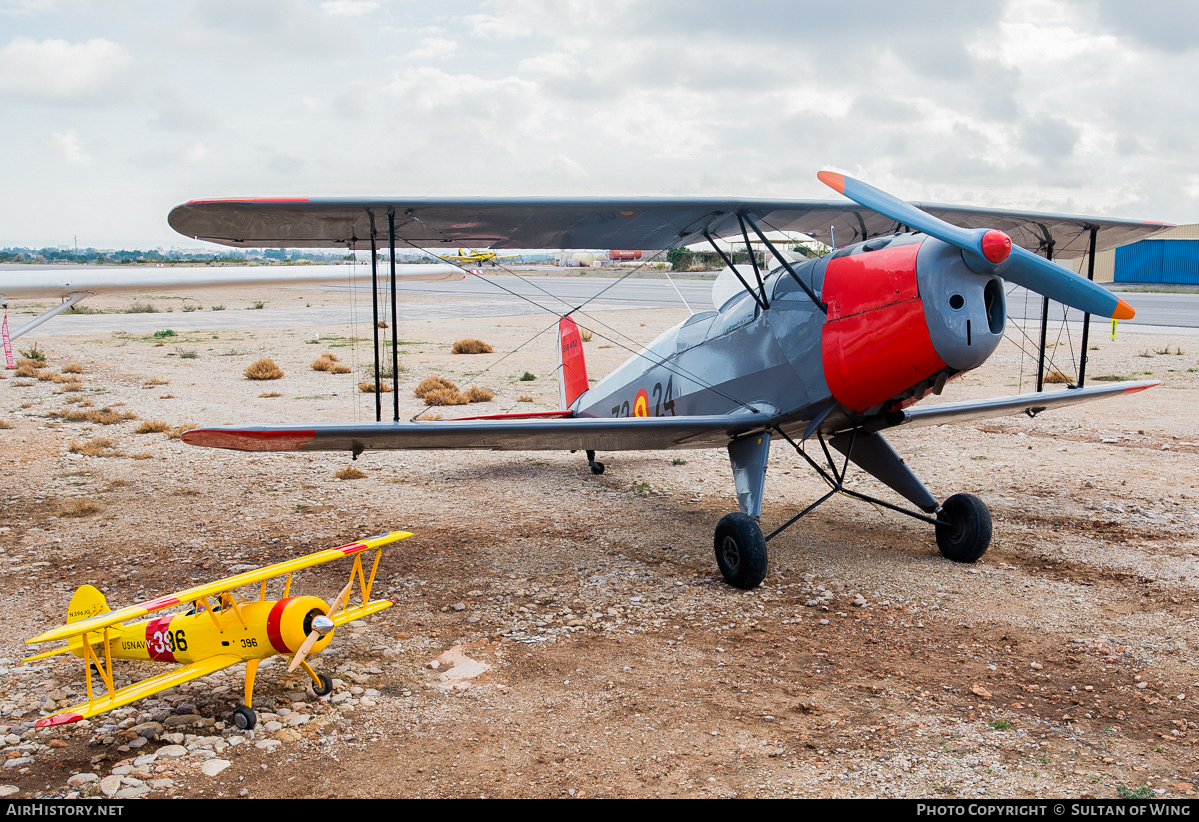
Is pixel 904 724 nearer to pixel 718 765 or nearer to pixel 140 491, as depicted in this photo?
pixel 718 765

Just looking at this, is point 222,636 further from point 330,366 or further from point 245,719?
point 330,366

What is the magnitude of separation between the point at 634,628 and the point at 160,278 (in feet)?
30.5

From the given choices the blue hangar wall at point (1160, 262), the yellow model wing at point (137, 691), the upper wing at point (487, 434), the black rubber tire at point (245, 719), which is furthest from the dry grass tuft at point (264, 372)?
the blue hangar wall at point (1160, 262)

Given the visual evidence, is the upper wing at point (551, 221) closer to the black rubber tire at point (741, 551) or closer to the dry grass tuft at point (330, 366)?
the black rubber tire at point (741, 551)

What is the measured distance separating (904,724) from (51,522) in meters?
7.44

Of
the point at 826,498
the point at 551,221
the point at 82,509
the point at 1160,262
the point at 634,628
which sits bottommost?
the point at 634,628

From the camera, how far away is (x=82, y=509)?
830 cm

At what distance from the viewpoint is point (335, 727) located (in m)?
4.34

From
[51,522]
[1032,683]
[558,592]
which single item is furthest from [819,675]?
[51,522]

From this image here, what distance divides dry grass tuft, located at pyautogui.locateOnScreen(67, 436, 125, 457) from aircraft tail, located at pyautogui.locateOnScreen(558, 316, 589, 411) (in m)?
5.49

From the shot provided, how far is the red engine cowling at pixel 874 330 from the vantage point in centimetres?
564

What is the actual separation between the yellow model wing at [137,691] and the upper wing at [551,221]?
135 inches

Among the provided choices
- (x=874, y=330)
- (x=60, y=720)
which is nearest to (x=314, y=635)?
(x=60, y=720)
